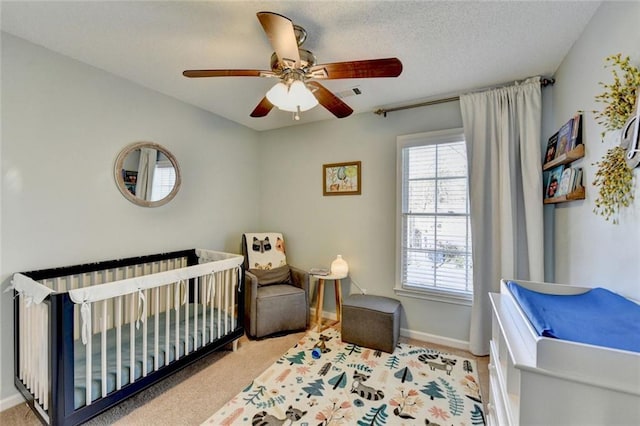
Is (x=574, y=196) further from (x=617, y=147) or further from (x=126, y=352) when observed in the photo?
(x=126, y=352)

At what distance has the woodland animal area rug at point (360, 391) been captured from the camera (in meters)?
1.72

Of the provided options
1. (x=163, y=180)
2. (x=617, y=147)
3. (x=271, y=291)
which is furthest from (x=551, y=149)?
(x=163, y=180)

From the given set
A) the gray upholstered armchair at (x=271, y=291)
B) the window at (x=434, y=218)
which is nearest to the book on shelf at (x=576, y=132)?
the window at (x=434, y=218)

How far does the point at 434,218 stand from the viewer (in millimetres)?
2744

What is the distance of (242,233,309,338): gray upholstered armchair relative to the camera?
276cm

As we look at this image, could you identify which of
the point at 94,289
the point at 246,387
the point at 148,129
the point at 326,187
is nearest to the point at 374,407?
the point at 246,387

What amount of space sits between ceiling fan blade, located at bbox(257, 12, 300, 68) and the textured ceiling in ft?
0.91

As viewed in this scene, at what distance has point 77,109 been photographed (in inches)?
82.5

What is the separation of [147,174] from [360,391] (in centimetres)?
260

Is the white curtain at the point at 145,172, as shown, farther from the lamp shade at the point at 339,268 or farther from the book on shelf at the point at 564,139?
the book on shelf at the point at 564,139

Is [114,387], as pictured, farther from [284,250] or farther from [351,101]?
[351,101]

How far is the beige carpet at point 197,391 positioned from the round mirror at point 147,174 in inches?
60.7

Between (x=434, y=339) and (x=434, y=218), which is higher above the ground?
(x=434, y=218)

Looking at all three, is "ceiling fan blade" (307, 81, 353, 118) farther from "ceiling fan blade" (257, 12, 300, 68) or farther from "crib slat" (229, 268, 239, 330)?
"crib slat" (229, 268, 239, 330)
